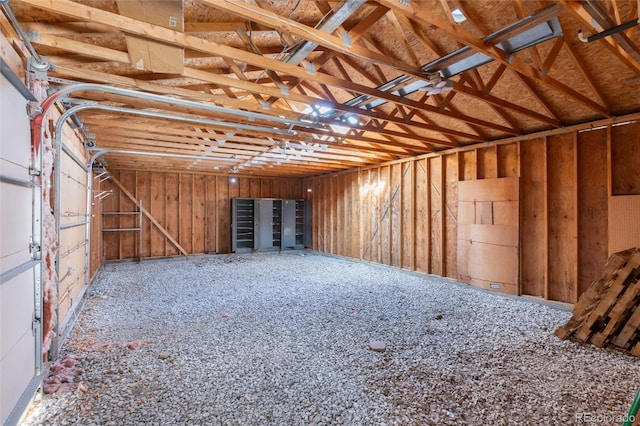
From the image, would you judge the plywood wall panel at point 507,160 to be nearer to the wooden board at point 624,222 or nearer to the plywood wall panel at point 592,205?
the plywood wall panel at point 592,205

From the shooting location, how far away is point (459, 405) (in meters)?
2.19

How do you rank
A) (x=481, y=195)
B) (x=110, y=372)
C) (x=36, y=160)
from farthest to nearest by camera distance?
(x=481, y=195) < (x=110, y=372) < (x=36, y=160)

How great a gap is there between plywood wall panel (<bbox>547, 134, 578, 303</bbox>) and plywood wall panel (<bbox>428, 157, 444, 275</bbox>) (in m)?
1.98

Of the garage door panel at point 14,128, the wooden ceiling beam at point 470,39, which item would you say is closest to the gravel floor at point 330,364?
the garage door panel at point 14,128

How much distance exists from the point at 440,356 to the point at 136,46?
12.4ft

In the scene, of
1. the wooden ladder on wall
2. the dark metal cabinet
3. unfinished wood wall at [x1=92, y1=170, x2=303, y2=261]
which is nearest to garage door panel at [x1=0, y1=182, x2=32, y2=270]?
unfinished wood wall at [x1=92, y1=170, x2=303, y2=261]

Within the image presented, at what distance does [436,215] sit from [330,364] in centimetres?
489

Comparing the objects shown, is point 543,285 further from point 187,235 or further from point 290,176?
point 187,235

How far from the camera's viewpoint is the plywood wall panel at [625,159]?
412 cm

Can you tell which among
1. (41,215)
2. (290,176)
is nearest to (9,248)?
(41,215)

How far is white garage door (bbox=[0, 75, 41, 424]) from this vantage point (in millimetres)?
1844

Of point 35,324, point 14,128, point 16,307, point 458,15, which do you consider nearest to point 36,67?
point 14,128

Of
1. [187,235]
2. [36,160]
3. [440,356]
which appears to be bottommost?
[440,356]

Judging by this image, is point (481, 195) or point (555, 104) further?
point (481, 195)
